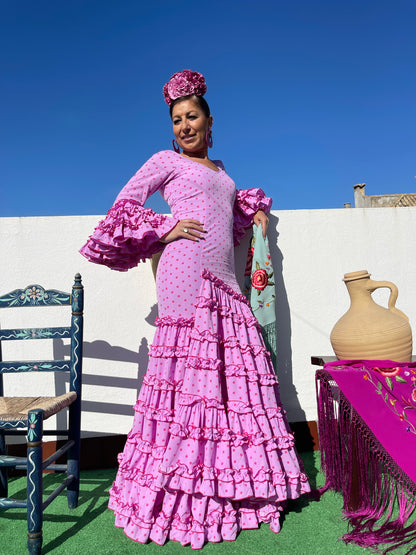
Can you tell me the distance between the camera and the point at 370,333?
5.99 ft

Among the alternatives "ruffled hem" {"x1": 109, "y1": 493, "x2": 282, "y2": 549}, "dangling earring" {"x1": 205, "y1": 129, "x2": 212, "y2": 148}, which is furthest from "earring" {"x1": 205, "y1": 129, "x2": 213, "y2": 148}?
"ruffled hem" {"x1": 109, "y1": 493, "x2": 282, "y2": 549}

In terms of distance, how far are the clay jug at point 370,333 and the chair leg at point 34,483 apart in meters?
1.37

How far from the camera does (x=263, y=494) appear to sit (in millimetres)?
1485

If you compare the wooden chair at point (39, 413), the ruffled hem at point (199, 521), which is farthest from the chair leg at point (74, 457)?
the ruffled hem at point (199, 521)

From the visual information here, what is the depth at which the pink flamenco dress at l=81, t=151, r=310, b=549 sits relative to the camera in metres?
1.51

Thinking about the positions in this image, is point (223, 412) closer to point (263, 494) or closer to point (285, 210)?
point (263, 494)

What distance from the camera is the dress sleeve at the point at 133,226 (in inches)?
67.9

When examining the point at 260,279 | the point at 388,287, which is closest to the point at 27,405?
the point at 260,279

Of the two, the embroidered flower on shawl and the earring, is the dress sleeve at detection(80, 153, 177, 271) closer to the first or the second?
the earring

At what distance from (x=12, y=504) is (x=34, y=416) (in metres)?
0.39

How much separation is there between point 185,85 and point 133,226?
2.58 ft

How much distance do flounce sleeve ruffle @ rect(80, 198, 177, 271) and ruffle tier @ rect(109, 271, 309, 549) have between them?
1.01 feet

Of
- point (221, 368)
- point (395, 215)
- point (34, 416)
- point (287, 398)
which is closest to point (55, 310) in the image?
point (34, 416)

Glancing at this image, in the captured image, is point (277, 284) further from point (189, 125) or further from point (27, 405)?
point (27, 405)
